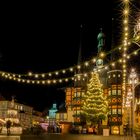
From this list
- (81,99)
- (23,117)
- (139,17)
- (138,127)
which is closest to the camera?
(139,17)

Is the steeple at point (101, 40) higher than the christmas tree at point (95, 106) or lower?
higher

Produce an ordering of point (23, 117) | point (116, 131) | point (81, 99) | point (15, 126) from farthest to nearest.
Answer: point (23, 117) → point (81, 99) → point (116, 131) → point (15, 126)

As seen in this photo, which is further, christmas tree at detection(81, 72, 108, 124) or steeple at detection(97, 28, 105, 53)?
steeple at detection(97, 28, 105, 53)

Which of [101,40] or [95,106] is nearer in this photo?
[95,106]

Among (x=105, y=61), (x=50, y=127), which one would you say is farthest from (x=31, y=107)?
(x=50, y=127)

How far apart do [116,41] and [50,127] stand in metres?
33.2

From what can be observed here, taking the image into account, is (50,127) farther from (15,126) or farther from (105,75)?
(105,75)

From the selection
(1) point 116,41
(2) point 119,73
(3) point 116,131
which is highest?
(1) point 116,41

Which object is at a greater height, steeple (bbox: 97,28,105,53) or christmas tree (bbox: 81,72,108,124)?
steeple (bbox: 97,28,105,53)

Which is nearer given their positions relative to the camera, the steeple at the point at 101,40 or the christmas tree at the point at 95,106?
the christmas tree at the point at 95,106

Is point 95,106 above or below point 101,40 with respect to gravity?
below

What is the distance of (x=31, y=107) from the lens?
407 feet

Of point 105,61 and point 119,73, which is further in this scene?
point 105,61

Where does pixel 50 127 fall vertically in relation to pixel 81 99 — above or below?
below
